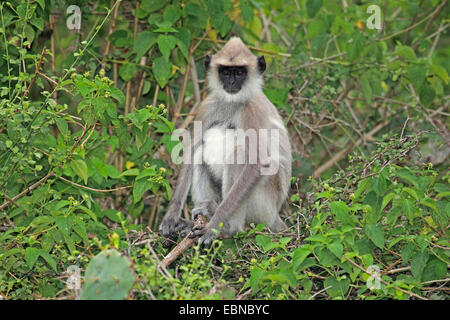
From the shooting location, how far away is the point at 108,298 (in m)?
3.24

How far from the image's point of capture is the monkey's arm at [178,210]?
526cm

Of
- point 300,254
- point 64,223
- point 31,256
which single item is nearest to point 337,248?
point 300,254

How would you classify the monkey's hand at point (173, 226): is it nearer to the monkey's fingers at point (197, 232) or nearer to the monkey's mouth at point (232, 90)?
the monkey's fingers at point (197, 232)

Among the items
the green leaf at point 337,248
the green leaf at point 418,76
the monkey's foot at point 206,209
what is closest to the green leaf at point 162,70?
the monkey's foot at point 206,209

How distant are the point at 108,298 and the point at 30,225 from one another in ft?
3.92

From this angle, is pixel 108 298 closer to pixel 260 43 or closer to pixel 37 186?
pixel 37 186

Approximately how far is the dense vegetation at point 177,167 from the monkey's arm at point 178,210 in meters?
0.27

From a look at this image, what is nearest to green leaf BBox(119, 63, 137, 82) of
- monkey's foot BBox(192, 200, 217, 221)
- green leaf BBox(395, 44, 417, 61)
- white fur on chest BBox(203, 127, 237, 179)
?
white fur on chest BBox(203, 127, 237, 179)

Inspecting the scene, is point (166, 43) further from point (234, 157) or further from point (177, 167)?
point (177, 167)

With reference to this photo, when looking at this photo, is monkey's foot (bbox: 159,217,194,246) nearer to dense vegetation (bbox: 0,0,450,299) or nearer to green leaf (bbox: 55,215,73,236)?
dense vegetation (bbox: 0,0,450,299)

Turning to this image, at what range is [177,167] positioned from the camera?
20.7 ft

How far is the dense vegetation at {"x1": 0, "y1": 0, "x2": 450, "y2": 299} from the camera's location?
3.82m

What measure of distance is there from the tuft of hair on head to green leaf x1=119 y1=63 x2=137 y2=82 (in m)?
0.90
